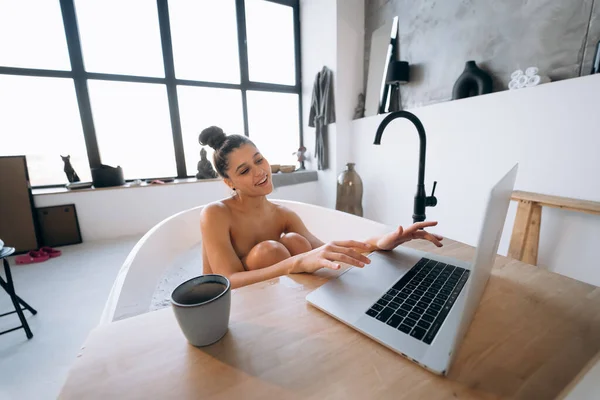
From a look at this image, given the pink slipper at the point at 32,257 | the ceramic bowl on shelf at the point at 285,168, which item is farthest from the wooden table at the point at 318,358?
the ceramic bowl on shelf at the point at 285,168

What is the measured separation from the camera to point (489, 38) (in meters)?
1.76

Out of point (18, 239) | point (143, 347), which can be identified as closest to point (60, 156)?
point (18, 239)

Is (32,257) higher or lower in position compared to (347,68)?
lower

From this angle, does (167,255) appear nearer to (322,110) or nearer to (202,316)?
(202,316)

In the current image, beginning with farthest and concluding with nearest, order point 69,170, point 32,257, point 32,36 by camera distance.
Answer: point 69,170 → point 32,36 → point 32,257


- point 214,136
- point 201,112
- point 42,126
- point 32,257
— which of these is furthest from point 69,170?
point 214,136

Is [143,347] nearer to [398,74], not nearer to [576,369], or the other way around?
[576,369]

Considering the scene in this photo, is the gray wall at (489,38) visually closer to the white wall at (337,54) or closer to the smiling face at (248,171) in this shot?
the white wall at (337,54)

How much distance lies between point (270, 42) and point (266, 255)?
3.39m

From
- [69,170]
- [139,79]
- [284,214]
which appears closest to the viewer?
[284,214]

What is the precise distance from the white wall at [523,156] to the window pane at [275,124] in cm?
165

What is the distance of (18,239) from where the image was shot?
83.0 inches

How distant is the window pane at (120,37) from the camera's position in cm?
243

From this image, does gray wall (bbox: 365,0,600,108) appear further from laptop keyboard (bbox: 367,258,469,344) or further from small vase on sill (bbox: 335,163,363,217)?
laptop keyboard (bbox: 367,258,469,344)
